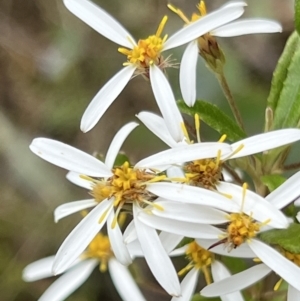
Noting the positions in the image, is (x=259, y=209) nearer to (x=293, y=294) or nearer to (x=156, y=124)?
(x=293, y=294)

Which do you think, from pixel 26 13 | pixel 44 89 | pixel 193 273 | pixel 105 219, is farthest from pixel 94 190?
pixel 26 13

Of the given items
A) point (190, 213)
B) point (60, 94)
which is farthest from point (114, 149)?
point (60, 94)

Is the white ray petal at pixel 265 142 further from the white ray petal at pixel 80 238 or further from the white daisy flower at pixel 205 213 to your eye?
the white ray petal at pixel 80 238

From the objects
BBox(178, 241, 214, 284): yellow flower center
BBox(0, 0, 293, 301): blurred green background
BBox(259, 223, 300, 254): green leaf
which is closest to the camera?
BBox(259, 223, 300, 254): green leaf

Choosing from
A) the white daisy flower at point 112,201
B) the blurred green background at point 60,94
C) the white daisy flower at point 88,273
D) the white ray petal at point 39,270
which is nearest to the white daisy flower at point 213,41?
the white daisy flower at point 112,201

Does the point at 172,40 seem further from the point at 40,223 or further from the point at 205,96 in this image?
the point at 40,223

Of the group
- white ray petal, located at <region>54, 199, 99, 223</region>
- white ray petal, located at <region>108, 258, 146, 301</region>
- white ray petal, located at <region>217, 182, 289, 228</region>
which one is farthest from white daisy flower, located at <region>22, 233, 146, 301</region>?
white ray petal, located at <region>217, 182, 289, 228</region>

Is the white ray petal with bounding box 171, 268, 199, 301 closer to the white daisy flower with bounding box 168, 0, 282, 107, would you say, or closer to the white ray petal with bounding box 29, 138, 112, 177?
the white ray petal with bounding box 29, 138, 112, 177
